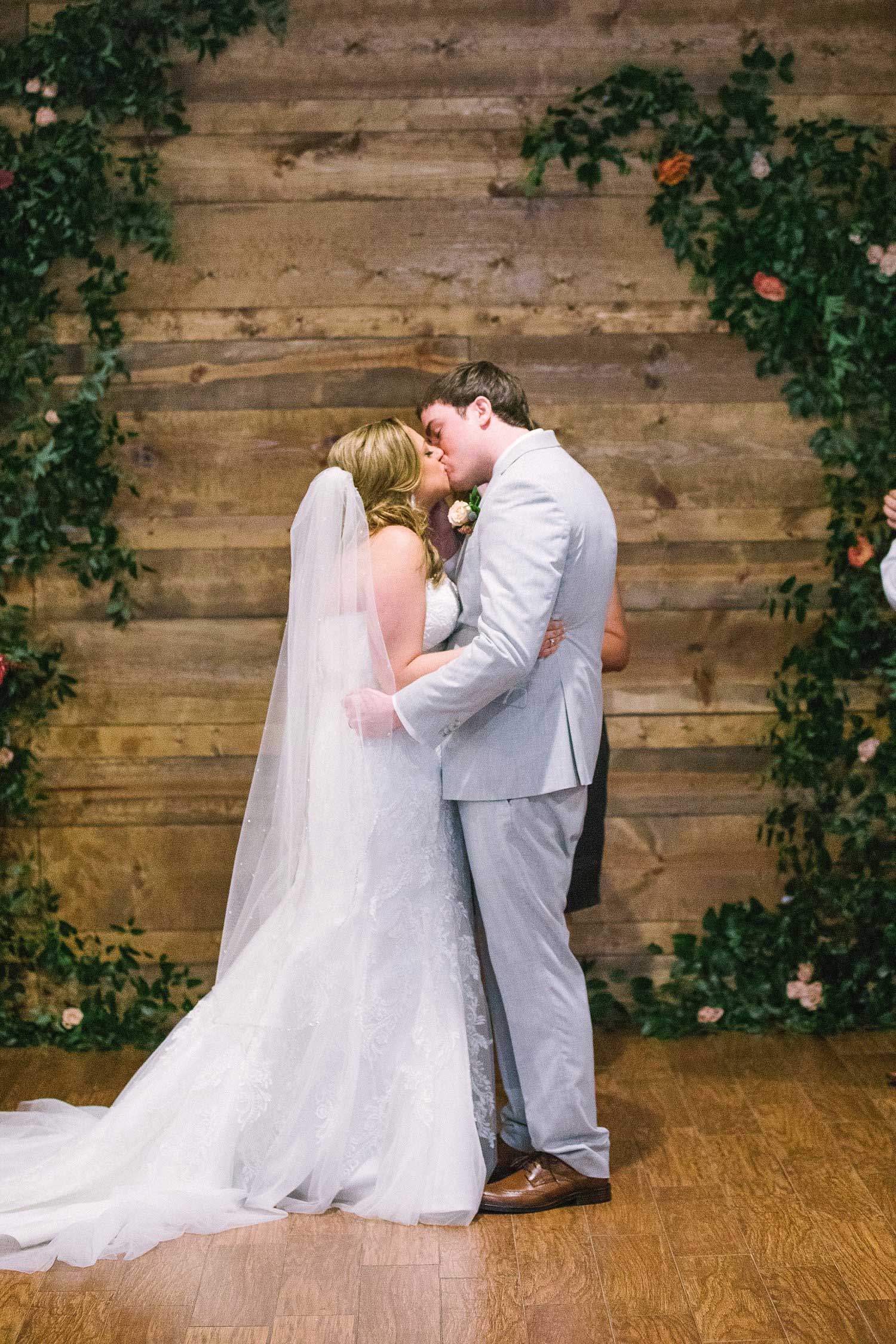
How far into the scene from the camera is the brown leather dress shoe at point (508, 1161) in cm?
282

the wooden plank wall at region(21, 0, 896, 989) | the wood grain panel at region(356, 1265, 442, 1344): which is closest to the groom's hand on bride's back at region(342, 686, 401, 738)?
the wooden plank wall at region(21, 0, 896, 989)

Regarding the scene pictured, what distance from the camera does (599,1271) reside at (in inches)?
98.9

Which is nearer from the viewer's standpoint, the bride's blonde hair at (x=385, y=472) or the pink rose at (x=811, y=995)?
the bride's blonde hair at (x=385, y=472)

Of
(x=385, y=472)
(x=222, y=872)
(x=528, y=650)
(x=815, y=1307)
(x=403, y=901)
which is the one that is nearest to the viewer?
(x=815, y=1307)

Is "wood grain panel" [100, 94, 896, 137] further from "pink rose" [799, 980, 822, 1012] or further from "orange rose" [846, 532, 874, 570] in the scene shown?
"pink rose" [799, 980, 822, 1012]

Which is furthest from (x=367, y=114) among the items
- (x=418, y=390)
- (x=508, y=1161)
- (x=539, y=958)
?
(x=508, y=1161)

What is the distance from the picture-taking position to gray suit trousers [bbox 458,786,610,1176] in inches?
108

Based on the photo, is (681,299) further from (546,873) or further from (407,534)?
(546,873)

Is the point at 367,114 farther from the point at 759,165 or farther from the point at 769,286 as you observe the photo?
the point at 769,286

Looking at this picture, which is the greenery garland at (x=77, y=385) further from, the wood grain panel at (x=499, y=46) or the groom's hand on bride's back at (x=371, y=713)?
the groom's hand on bride's back at (x=371, y=713)

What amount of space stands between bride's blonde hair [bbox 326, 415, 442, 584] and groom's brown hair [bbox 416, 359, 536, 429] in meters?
0.14

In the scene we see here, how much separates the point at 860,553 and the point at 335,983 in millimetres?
1935

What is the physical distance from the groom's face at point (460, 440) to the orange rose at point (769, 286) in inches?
48.4

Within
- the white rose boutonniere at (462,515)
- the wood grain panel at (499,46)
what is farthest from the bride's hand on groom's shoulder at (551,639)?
the wood grain panel at (499,46)
